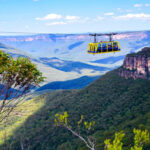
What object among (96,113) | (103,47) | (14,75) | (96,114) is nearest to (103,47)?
(103,47)

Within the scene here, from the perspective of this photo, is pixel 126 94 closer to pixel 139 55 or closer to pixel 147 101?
pixel 147 101

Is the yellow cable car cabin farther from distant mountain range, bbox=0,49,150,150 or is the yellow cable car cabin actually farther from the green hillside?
distant mountain range, bbox=0,49,150,150

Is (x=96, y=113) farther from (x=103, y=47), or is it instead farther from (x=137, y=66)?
(x=103, y=47)

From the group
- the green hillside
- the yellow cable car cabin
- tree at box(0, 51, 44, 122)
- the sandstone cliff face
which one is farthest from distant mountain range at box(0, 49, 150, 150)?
tree at box(0, 51, 44, 122)

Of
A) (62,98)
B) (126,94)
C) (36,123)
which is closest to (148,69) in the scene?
(126,94)

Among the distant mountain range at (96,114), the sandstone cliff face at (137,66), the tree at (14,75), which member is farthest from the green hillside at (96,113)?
the tree at (14,75)

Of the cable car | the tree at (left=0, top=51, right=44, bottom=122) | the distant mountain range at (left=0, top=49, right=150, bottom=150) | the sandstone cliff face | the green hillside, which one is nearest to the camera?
the tree at (left=0, top=51, right=44, bottom=122)
